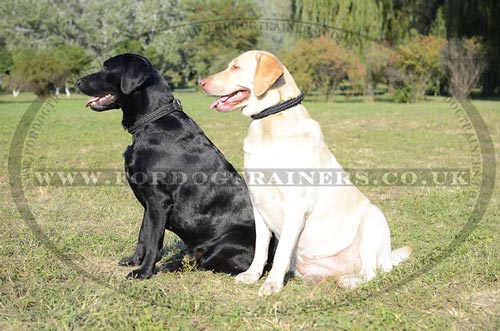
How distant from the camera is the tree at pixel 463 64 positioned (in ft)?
94.3

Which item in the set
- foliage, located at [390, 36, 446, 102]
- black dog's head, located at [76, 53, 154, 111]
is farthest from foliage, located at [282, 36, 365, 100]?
black dog's head, located at [76, 53, 154, 111]

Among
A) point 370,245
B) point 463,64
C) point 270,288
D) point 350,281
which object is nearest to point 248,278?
point 270,288

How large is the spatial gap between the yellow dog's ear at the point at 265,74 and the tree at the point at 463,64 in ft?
91.3

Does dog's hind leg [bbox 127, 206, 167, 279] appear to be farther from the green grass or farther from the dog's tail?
the dog's tail

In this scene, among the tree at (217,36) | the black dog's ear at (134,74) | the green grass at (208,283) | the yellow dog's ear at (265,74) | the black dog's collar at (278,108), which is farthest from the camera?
the tree at (217,36)

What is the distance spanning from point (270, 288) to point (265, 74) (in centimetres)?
139

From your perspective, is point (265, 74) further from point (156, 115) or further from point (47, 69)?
point (47, 69)

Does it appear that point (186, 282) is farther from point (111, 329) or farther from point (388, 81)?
point (388, 81)

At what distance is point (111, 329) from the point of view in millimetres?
2953

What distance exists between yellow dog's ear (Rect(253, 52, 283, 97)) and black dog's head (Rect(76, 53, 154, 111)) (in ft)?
2.89

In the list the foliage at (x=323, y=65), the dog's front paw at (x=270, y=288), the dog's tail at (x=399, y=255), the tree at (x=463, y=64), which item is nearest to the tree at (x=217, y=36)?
the foliage at (x=323, y=65)

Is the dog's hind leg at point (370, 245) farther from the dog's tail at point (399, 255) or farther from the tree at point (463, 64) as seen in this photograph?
the tree at point (463, 64)

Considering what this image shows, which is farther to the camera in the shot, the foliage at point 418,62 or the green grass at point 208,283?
the foliage at point 418,62

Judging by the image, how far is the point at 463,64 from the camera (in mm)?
29188
